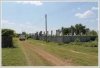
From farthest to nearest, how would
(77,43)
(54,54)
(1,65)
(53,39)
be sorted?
(53,39) → (77,43) → (54,54) → (1,65)

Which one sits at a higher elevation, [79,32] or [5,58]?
[79,32]

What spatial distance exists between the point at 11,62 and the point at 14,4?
0.96 meters

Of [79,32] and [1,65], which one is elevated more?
[79,32]

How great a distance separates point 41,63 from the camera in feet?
13.8

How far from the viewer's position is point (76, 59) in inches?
180

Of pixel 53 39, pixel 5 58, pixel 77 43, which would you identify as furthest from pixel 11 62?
pixel 53 39

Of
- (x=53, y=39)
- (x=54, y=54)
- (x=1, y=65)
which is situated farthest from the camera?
(x=53, y=39)

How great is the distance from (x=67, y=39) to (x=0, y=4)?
4096 mm

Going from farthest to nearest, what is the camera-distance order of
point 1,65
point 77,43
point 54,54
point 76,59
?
point 77,43
point 54,54
point 76,59
point 1,65

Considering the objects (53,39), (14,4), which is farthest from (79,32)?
(14,4)

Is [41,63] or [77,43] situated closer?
[41,63]

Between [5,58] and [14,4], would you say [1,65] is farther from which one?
[14,4]

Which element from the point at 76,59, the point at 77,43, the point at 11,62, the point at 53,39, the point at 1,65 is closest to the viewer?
the point at 1,65

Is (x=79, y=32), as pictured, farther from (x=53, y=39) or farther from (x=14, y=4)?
(x=14, y=4)
